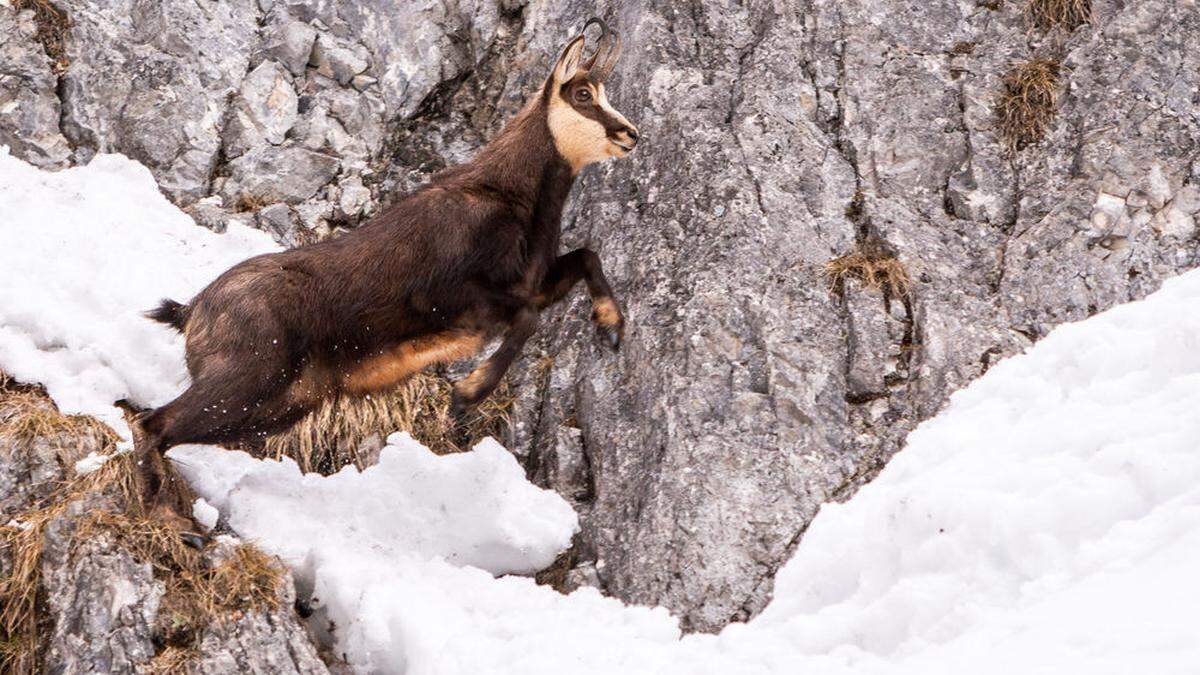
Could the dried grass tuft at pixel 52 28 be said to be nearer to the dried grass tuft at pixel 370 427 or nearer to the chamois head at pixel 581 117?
the dried grass tuft at pixel 370 427

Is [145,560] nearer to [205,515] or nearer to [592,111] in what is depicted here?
[205,515]

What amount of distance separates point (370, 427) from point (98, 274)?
2.01 metres

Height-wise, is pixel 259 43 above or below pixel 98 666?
above

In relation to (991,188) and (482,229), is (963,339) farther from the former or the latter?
(482,229)

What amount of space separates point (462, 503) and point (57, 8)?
5.06 m

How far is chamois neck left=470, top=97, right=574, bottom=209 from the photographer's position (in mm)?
7430

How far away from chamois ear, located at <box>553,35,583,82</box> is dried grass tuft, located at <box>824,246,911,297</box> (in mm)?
1963

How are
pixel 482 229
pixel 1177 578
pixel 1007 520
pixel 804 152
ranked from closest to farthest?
pixel 1177 578 → pixel 1007 520 → pixel 482 229 → pixel 804 152

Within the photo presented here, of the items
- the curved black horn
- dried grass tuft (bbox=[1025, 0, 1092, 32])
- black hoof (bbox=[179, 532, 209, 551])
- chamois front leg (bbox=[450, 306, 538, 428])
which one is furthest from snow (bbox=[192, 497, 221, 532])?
dried grass tuft (bbox=[1025, 0, 1092, 32])

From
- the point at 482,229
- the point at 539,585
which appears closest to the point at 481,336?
the point at 482,229

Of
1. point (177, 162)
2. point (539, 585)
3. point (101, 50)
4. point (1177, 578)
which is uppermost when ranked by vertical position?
point (1177, 578)

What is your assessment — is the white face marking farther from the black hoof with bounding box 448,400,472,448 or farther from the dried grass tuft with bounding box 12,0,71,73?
the dried grass tuft with bounding box 12,0,71,73

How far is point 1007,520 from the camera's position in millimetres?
5098

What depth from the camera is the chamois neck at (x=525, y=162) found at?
7430 mm
